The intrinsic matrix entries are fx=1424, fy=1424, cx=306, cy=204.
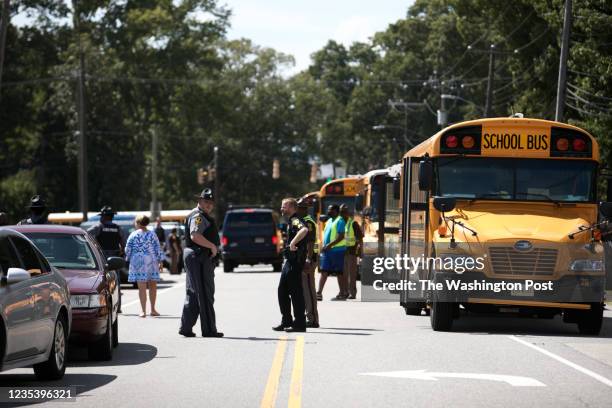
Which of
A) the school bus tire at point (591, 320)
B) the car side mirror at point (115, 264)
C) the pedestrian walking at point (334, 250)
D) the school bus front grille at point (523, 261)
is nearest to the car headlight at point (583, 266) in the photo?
the school bus front grille at point (523, 261)

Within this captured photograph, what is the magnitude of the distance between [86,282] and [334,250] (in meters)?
12.5

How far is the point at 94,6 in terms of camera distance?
77.9 meters

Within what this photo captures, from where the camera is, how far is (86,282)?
15523 millimetres

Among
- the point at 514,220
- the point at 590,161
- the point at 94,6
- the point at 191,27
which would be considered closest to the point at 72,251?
the point at 514,220

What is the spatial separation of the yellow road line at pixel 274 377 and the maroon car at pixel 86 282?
1.89 m

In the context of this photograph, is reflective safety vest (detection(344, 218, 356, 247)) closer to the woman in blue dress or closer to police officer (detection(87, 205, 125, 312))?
police officer (detection(87, 205, 125, 312))

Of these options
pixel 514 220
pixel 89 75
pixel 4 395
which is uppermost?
pixel 89 75

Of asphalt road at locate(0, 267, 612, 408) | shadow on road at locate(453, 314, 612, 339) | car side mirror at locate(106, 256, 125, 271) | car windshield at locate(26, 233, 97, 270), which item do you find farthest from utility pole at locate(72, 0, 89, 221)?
car side mirror at locate(106, 256, 125, 271)

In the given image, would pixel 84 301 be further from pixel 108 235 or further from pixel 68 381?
pixel 108 235

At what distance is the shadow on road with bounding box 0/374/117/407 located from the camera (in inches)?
513

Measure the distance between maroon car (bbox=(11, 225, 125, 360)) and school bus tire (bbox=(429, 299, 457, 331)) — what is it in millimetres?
4610

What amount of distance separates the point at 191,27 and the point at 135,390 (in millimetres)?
76606

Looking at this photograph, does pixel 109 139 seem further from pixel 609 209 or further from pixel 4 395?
pixel 4 395

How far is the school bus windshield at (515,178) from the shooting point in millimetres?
19984
